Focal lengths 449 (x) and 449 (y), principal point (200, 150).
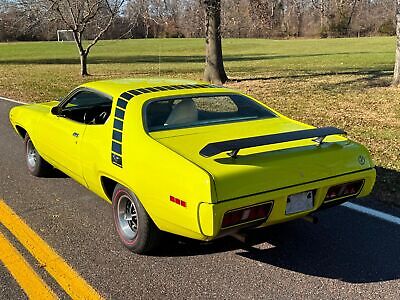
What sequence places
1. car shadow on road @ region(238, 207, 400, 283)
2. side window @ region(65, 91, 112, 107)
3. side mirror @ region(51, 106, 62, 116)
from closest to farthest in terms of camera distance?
1. car shadow on road @ region(238, 207, 400, 283)
2. side window @ region(65, 91, 112, 107)
3. side mirror @ region(51, 106, 62, 116)

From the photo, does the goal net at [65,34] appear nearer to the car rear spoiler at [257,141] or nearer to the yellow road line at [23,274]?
the yellow road line at [23,274]

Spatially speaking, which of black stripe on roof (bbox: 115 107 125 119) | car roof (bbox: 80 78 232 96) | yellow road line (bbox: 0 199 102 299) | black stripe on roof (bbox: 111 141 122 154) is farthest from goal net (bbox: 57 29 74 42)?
black stripe on roof (bbox: 111 141 122 154)

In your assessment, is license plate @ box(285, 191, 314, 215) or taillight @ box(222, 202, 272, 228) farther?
license plate @ box(285, 191, 314, 215)

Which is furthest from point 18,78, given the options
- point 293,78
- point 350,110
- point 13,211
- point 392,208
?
point 392,208

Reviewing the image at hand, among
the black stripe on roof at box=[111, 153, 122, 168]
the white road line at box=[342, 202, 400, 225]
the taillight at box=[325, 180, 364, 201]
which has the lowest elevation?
the white road line at box=[342, 202, 400, 225]

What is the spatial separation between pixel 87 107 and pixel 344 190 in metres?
3.07

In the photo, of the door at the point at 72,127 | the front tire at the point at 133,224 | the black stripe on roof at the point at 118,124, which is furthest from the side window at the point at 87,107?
the front tire at the point at 133,224

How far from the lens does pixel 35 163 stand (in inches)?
230

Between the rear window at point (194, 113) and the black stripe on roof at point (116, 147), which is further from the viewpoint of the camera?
the rear window at point (194, 113)

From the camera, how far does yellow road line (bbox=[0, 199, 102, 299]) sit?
10.5 feet

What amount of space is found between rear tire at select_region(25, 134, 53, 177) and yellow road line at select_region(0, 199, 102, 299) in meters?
1.06

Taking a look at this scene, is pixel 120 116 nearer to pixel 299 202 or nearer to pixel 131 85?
pixel 131 85

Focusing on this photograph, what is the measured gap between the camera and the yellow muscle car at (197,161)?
311 cm

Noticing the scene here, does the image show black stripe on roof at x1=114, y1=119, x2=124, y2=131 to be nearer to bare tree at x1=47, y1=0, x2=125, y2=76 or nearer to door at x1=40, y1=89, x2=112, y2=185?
door at x1=40, y1=89, x2=112, y2=185
